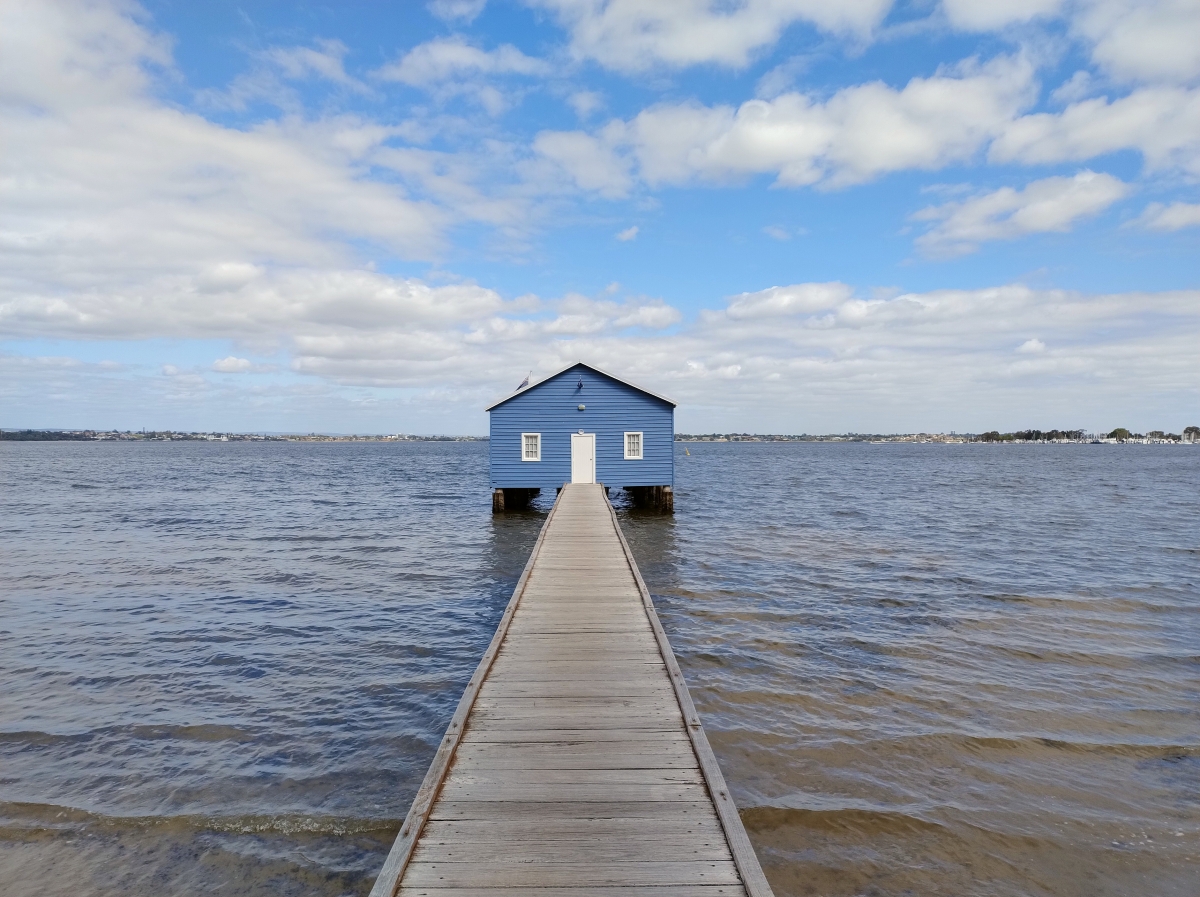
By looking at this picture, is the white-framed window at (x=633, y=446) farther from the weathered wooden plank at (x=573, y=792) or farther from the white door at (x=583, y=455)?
the weathered wooden plank at (x=573, y=792)

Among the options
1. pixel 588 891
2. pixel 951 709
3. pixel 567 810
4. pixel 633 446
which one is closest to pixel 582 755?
pixel 567 810

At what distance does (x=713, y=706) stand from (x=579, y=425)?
694 inches

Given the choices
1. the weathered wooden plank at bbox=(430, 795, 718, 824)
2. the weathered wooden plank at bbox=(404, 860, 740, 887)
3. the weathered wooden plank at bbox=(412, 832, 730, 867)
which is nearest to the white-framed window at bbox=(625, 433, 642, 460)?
the weathered wooden plank at bbox=(430, 795, 718, 824)

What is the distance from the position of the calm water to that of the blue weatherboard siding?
5.32 metres

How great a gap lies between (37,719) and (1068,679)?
1367 cm

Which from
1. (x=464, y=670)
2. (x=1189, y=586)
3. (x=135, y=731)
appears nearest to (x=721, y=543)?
(x=1189, y=586)

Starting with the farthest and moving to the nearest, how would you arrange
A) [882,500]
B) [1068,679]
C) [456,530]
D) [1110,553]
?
1. [882,500]
2. [456,530]
3. [1110,553]
4. [1068,679]

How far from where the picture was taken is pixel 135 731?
821 centimetres

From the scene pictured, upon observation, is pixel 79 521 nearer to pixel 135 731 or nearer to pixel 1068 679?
pixel 135 731

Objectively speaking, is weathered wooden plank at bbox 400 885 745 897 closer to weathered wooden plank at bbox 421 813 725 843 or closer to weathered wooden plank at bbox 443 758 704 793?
weathered wooden plank at bbox 421 813 725 843

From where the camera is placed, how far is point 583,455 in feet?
85.0

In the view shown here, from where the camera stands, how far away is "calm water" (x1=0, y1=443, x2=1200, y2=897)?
589 centimetres

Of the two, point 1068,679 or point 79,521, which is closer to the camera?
point 1068,679

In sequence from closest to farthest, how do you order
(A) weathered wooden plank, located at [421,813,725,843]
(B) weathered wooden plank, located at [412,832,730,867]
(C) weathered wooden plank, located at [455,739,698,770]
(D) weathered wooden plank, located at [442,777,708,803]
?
(B) weathered wooden plank, located at [412,832,730,867] < (A) weathered wooden plank, located at [421,813,725,843] < (D) weathered wooden plank, located at [442,777,708,803] < (C) weathered wooden plank, located at [455,739,698,770]
